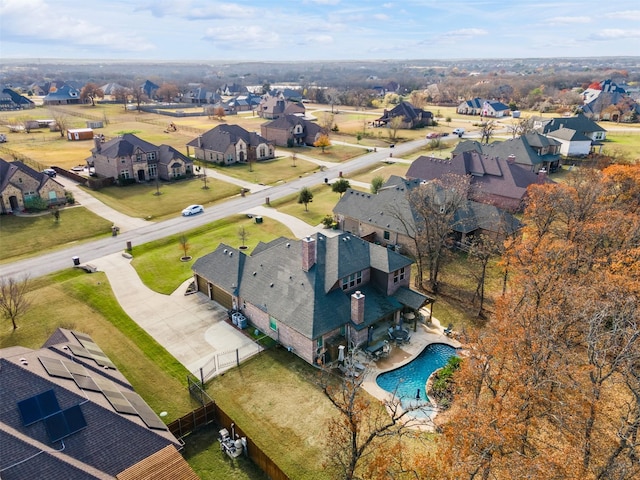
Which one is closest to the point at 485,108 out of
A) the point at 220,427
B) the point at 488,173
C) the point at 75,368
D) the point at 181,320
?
the point at 488,173

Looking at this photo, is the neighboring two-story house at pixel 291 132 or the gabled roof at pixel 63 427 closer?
the gabled roof at pixel 63 427

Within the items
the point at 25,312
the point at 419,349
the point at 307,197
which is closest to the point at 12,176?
the point at 25,312

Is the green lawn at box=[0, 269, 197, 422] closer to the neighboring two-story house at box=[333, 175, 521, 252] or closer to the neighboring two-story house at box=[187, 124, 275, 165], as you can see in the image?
the neighboring two-story house at box=[333, 175, 521, 252]

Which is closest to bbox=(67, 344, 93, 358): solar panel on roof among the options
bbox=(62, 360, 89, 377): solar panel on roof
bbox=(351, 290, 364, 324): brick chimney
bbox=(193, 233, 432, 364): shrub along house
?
bbox=(62, 360, 89, 377): solar panel on roof

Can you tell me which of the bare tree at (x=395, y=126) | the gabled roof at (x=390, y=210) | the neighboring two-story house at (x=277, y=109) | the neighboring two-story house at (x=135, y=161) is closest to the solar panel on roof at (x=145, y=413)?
the gabled roof at (x=390, y=210)

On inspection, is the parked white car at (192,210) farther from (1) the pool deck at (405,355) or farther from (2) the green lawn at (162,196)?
(1) the pool deck at (405,355)

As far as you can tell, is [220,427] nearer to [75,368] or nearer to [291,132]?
[75,368]

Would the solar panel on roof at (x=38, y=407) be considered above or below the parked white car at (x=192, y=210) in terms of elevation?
above
